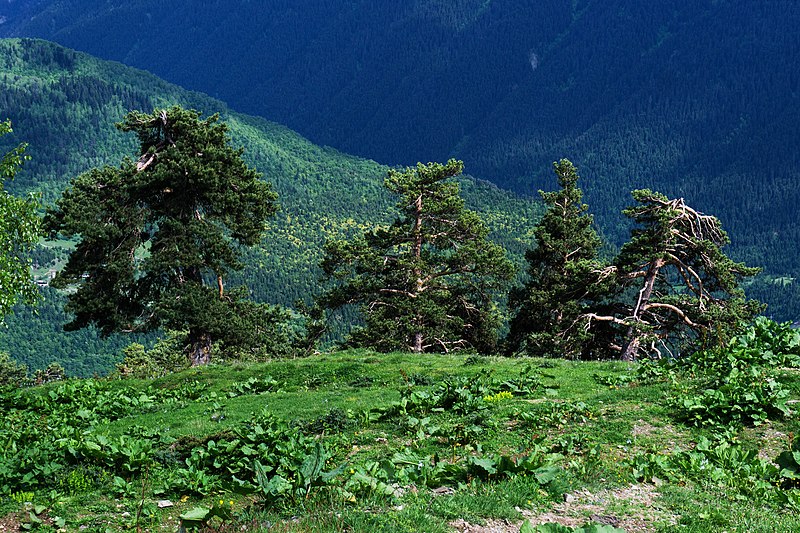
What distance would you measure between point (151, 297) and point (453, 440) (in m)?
31.4

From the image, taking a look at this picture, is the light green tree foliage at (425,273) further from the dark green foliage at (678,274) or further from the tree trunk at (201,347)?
the tree trunk at (201,347)

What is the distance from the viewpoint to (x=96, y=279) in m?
38.6

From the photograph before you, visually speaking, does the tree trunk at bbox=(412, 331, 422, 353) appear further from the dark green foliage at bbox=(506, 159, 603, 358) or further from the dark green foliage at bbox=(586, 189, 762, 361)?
the dark green foliage at bbox=(586, 189, 762, 361)

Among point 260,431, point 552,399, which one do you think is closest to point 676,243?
point 552,399

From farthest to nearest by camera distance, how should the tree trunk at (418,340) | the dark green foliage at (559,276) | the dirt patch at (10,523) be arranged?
the tree trunk at (418,340) → the dark green foliage at (559,276) → the dirt patch at (10,523)

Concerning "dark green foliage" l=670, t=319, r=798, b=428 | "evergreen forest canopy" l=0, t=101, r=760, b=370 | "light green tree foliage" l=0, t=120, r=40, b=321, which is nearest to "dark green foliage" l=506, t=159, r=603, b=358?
"evergreen forest canopy" l=0, t=101, r=760, b=370

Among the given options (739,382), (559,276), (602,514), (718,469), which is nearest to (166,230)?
(559,276)

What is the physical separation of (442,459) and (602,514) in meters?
3.38

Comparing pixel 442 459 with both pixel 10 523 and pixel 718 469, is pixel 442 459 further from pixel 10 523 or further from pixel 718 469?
pixel 10 523

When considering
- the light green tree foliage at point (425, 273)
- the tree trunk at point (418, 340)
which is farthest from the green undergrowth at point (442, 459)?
the light green tree foliage at point (425, 273)

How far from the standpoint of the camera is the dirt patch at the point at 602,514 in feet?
30.1

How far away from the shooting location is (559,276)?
46.2 meters

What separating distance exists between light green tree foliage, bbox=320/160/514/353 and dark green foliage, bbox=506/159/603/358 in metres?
2.53

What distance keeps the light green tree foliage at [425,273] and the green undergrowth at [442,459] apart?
898 inches
